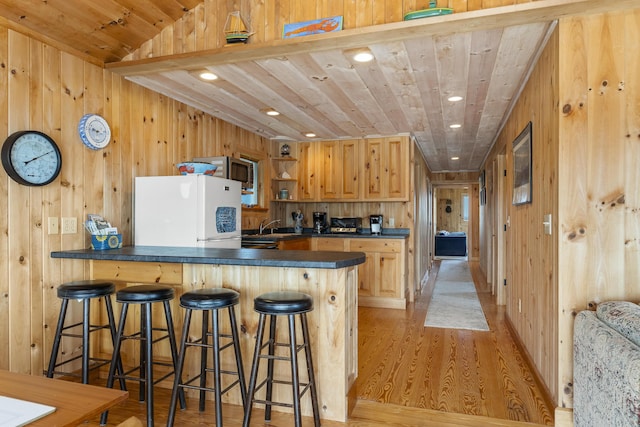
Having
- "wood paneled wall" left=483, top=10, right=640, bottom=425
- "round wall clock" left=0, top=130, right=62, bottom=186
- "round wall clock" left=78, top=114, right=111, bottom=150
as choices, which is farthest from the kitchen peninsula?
"wood paneled wall" left=483, top=10, right=640, bottom=425

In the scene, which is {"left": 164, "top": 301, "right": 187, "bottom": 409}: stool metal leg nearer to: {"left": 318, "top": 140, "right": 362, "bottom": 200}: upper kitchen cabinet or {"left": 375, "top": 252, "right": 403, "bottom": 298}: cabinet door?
{"left": 375, "top": 252, "right": 403, "bottom": 298}: cabinet door

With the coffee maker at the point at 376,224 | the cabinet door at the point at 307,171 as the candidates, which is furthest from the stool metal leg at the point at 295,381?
the cabinet door at the point at 307,171

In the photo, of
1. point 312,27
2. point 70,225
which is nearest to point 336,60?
point 312,27

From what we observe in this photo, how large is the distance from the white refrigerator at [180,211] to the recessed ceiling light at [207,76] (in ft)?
2.54

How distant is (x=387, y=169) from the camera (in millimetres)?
5418

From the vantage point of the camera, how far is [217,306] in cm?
209

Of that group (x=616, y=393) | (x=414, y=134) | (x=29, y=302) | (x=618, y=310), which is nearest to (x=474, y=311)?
(x=414, y=134)

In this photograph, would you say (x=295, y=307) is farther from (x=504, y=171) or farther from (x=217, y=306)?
(x=504, y=171)

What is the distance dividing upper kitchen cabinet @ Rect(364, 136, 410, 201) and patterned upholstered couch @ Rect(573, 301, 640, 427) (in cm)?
341

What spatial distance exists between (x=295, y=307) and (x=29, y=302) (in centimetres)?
178

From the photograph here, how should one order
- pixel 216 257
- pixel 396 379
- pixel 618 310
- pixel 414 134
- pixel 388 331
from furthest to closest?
pixel 414 134 → pixel 388 331 → pixel 396 379 → pixel 216 257 → pixel 618 310

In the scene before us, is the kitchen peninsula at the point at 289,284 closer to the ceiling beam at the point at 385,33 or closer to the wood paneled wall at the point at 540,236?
the wood paneled wall at the point at 540,236

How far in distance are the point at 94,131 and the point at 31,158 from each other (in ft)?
1.75

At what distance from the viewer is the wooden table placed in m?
0.93
